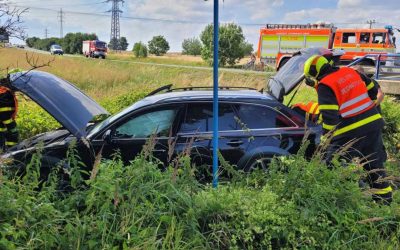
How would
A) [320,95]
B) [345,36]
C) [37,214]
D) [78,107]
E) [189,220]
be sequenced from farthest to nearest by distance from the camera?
[345,36] → [78,107] → [320,95] → [189,220] → [37,214]

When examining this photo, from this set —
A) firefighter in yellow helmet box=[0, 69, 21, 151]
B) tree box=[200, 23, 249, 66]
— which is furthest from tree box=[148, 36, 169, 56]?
firefighter in yellow helmet box=[0, 69, 21, 151]

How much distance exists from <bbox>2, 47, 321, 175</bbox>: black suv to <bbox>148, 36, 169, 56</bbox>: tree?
74.3m

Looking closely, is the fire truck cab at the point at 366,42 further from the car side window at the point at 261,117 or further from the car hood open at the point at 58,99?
the car hood open at the point at 58,99

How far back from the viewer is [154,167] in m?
3.05

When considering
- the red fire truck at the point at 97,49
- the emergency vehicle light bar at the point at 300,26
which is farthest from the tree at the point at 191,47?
the emergency vehicle light bar at the point at 300,26

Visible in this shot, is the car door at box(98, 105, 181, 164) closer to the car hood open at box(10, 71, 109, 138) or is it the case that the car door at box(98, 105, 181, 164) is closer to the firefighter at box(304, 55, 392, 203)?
the car hood open at box(10, 71, 109, 138)

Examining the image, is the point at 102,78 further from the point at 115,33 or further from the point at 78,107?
the point at 115,33

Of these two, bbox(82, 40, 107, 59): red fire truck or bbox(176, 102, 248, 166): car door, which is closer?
bbox(176, 102, 248, 166): car door

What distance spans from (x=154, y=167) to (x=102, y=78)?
64.6 feet

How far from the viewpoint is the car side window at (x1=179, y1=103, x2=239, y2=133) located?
467 centimetres

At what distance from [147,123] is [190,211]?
2.10 meters

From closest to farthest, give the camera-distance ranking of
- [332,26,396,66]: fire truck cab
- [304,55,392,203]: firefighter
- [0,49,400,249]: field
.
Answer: [0,49,400,249]: field
[304,55,392,203]: firefighter
[332,26,396,66]: fire truck cab

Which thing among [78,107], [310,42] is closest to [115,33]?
[310,42]

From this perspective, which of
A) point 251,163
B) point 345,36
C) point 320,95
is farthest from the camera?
point 345,36
